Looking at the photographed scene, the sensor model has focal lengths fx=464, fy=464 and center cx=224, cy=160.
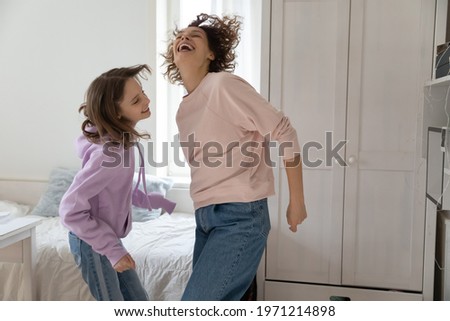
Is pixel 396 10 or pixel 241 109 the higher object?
pixel 396 10

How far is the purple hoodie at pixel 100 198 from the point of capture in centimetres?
145

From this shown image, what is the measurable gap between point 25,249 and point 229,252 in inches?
43.6

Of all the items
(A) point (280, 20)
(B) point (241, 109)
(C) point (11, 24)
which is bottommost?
(B) point (241, 109)

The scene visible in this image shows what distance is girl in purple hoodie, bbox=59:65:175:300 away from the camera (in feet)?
4.79

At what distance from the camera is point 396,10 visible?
2.02m

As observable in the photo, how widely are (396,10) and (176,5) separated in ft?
5.00

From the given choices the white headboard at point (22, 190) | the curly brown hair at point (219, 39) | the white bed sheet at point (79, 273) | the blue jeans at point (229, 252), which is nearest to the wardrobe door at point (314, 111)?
the white bed sheet at point (79, 273)

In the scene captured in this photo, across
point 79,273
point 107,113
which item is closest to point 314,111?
point 107,113

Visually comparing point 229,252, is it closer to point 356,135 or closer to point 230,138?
point 230,138

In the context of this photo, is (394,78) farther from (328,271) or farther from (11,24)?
(11,24)

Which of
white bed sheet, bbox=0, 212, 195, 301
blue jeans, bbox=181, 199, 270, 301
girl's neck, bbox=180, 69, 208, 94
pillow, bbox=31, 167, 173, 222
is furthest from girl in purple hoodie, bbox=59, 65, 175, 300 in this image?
pillow, bbox=31, 167, 173, 222

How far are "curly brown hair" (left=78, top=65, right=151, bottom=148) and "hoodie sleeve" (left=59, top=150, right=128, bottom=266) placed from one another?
0.07 metres

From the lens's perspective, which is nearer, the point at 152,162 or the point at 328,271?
the point at 328,271

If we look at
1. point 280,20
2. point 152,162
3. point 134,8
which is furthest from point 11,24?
point 280,20
